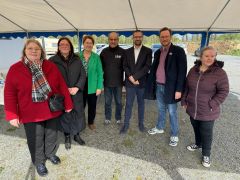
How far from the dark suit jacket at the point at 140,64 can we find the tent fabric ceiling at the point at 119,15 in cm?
91

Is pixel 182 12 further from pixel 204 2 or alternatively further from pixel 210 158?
pixel 210 158

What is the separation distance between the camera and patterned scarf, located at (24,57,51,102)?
1880 mm

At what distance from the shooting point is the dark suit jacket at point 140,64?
289 centimetres

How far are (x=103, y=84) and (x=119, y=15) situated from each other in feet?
5.47

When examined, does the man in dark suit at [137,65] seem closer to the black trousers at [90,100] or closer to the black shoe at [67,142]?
the black trousers at [90,100]

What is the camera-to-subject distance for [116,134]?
3.33 metres

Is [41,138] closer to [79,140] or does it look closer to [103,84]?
[79,140]

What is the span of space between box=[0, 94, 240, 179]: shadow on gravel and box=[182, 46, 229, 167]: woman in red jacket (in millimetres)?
319

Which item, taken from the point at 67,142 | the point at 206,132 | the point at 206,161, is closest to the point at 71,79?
the point at 67,142

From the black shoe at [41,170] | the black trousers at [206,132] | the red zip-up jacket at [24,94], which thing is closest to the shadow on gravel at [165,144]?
the black shoe at [41,170]

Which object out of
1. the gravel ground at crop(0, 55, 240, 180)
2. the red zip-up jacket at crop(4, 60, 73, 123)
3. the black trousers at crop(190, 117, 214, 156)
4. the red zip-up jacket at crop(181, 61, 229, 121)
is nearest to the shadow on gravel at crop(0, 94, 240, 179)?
the gravel ground at crop(0, 55, 240, 180)

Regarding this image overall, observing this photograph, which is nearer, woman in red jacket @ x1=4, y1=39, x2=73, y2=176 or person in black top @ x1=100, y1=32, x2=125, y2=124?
woman in red jacket @ x1=4, y1=39, x2=73, y2=176

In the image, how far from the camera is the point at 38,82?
1900mm

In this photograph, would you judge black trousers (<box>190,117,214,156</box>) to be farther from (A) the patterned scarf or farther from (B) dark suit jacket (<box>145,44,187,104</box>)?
(A) the patterned scarf
